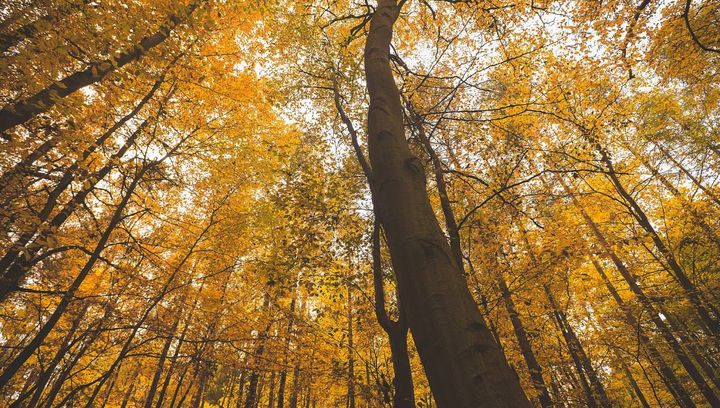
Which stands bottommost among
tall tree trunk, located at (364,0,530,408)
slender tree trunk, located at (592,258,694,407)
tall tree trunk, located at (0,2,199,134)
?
tall tree trunk, located at (364,0,530,408)

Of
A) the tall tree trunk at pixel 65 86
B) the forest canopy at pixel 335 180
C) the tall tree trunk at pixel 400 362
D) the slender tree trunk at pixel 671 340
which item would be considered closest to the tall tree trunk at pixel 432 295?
the forest canopy at pixel 335 180

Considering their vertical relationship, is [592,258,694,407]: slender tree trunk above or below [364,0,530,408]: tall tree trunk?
above

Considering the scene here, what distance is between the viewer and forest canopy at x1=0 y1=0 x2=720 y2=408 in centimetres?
248

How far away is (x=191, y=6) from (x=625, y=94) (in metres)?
14.4

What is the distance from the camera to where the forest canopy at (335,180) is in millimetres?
2484

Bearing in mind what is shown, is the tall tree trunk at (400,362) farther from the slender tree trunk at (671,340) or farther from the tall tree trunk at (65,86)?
the slender tree trunk at (671,340)

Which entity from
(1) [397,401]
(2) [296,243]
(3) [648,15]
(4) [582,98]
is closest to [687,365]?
(4) [582,98]

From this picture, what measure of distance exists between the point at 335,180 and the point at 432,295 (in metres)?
4.87

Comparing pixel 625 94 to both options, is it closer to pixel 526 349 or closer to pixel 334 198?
pixel 526 349

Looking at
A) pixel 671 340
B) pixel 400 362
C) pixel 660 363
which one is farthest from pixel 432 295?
pixel 660 363

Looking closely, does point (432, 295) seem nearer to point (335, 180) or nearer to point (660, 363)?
point (335, 180)

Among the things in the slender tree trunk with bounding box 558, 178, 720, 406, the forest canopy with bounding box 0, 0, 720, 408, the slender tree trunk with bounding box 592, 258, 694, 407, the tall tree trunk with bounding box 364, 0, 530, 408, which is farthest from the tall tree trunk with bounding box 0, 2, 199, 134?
the slender tree trunk with bounding box 592, 258, 694, 407

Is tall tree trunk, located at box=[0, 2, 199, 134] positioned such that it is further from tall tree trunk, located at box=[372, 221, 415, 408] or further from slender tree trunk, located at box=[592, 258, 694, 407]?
slender tree trunk, located at box=[592, 258, 694, 407]

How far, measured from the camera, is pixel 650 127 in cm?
1235
